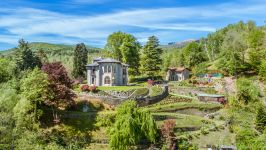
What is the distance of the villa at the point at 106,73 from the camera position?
246ft

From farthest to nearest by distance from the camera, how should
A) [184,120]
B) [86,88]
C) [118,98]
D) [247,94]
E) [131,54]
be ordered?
[131,54], [247,94], [86,88], [118,98], [184,120]

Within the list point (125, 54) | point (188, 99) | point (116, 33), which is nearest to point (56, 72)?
point (188, 99)

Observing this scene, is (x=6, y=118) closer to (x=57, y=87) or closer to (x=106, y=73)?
(x=57, y=87)

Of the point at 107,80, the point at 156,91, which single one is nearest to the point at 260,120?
the point at 156,91

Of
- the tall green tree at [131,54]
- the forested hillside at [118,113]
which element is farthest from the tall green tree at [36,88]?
the tall green tree at [131,54]

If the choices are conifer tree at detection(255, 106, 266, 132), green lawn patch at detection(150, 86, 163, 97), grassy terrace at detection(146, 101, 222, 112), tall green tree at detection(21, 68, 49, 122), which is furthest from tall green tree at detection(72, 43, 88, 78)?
conifer tree at detection(255, 106, 266, 132)

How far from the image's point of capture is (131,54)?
88.2 meters

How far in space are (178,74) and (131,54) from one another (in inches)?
601

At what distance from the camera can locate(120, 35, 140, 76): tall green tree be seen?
87.1 m

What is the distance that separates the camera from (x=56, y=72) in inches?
2002

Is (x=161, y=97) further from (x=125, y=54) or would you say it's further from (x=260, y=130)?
(x=125, y=54)

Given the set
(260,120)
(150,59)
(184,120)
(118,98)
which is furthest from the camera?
(150,59)

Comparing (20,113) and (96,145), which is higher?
(20,113)

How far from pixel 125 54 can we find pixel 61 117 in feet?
124
